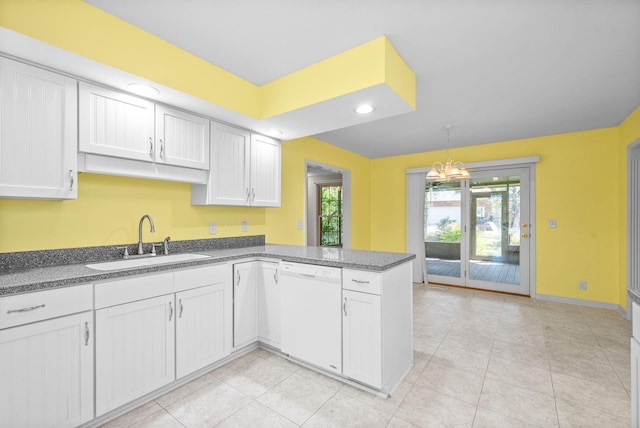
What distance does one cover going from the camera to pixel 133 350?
5.97ft

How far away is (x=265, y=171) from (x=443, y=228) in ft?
12.0

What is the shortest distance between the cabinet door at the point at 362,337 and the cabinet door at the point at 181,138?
178 cm

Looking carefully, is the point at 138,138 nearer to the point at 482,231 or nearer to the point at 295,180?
the point at 295,180

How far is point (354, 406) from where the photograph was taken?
187cm

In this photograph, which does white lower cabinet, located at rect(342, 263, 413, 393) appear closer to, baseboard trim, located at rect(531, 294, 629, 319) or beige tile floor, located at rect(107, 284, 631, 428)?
beige tile floor, located at rect(107, 284, 631, 428)

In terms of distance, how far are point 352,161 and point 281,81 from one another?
3.00 meters

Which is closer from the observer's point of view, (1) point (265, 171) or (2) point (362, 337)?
(2) point (362, 337)

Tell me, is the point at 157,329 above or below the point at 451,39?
below

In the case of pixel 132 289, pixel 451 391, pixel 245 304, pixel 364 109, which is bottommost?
pixel 451 391

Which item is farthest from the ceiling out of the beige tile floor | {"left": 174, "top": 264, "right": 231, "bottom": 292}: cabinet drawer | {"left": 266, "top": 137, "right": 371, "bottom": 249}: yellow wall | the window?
the window

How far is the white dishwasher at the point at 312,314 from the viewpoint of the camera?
211 centimetres

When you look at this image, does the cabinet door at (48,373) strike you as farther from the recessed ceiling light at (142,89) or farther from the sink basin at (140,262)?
the recessed ceiling light at (142,89)

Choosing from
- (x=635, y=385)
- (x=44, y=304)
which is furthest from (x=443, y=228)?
(x=44, y=304)

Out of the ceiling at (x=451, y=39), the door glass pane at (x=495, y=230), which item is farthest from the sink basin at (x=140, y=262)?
the door glass pane at (x=495, y=230)
